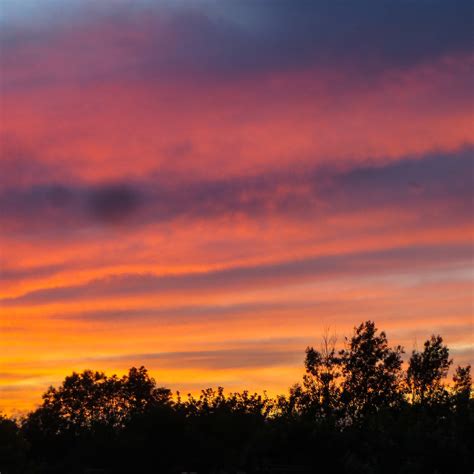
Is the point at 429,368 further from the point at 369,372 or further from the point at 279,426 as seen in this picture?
the point at 279,426

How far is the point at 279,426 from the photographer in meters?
40.4

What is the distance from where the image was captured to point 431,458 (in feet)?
107

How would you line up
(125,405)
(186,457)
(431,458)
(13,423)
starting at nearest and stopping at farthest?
(431,458)
(186,457)
(13,423)
(125,405)

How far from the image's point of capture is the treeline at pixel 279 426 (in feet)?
116

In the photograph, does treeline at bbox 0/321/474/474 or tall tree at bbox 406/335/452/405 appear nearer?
treeline at bbox 0/321/474/474

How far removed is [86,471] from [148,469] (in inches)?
194

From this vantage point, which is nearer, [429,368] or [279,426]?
[279,426]

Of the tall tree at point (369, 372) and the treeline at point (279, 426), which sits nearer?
the treeline at point (279, 426)

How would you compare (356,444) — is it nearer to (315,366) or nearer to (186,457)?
(186,457)

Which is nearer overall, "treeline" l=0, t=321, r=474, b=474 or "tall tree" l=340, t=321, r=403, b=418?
"treeline" l=0, t=321, r=474, b=474

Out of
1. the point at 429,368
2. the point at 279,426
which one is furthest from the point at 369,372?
the point at 279,426

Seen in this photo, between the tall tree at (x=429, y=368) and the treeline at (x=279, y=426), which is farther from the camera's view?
the tall tree at (x=429, y=368)

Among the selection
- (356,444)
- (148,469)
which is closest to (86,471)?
(148,469)

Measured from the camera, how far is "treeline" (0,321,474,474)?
35500 millimetres
